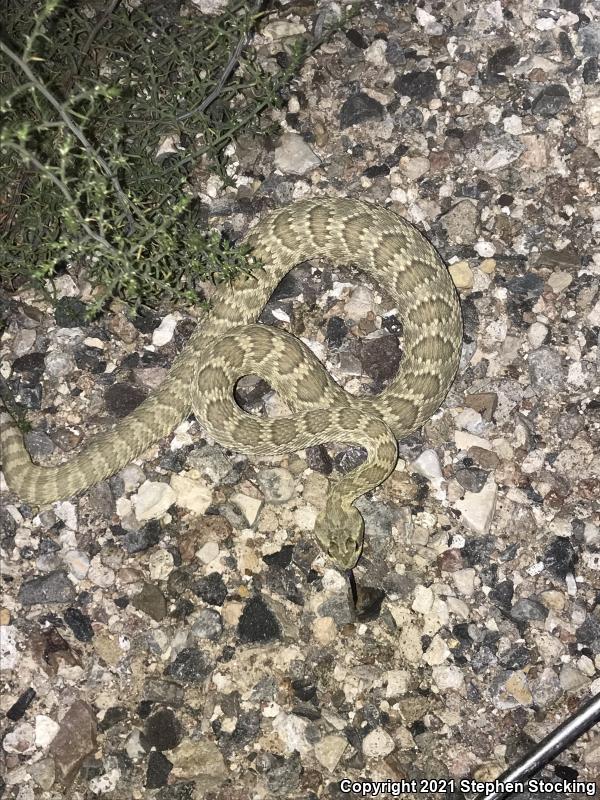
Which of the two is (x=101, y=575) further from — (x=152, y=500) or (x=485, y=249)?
(x=485, y=249)

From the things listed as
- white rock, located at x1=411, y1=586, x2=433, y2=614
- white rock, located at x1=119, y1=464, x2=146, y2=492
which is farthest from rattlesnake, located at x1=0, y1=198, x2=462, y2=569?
white rock, located at x1=411, y1=586, x2=433, y2=614

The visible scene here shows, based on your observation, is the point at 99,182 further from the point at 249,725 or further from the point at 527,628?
the point at 527,628

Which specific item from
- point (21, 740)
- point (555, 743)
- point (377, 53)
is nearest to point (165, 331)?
point (21, 740)

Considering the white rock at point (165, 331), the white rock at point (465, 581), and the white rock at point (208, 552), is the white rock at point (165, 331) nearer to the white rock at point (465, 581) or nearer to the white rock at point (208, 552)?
the white rock at point (208, 552)

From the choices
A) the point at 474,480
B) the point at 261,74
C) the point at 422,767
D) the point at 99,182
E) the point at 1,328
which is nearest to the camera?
the point at 99,182

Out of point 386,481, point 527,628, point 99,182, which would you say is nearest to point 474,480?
point 386,481

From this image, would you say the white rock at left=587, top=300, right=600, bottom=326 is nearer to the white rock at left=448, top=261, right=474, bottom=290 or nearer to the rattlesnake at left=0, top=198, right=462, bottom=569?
the white rock at left=448, top=261, right=474, bottom=290
